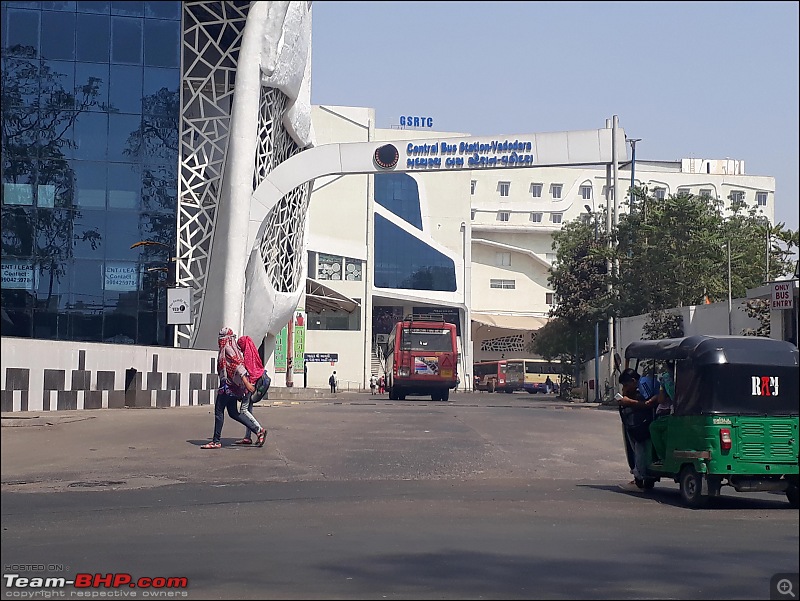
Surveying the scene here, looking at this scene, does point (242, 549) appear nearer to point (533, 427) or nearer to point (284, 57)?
point (533, 427)

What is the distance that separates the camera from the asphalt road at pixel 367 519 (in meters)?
6.73

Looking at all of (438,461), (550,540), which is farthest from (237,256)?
(550,540)

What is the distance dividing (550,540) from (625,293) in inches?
1427

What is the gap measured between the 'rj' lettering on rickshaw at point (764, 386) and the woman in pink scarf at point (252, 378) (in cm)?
747

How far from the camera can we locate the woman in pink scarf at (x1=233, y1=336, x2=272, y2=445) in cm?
1620

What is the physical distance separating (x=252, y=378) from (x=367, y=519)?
7.09 meters

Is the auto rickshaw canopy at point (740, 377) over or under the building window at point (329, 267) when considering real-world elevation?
under

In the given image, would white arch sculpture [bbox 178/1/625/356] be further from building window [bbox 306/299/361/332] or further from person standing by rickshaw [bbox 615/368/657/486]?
building window [bbox 306/299/361/332]

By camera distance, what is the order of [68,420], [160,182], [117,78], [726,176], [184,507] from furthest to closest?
1. [726,176]
2. [160,182]
3. [117,78]
4. [68,420]
5. [184,507]

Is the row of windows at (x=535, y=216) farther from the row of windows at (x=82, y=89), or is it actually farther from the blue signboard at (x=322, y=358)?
the row of windows at (x=82, y=89)

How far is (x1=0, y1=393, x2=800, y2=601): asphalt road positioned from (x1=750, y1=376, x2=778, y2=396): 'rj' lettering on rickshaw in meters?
1.28

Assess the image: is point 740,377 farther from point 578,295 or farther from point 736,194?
point 736,194

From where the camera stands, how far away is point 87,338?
3462 cm

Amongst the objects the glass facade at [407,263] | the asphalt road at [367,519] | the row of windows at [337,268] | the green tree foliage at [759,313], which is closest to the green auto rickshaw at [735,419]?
the asphalt road at [367,519]
